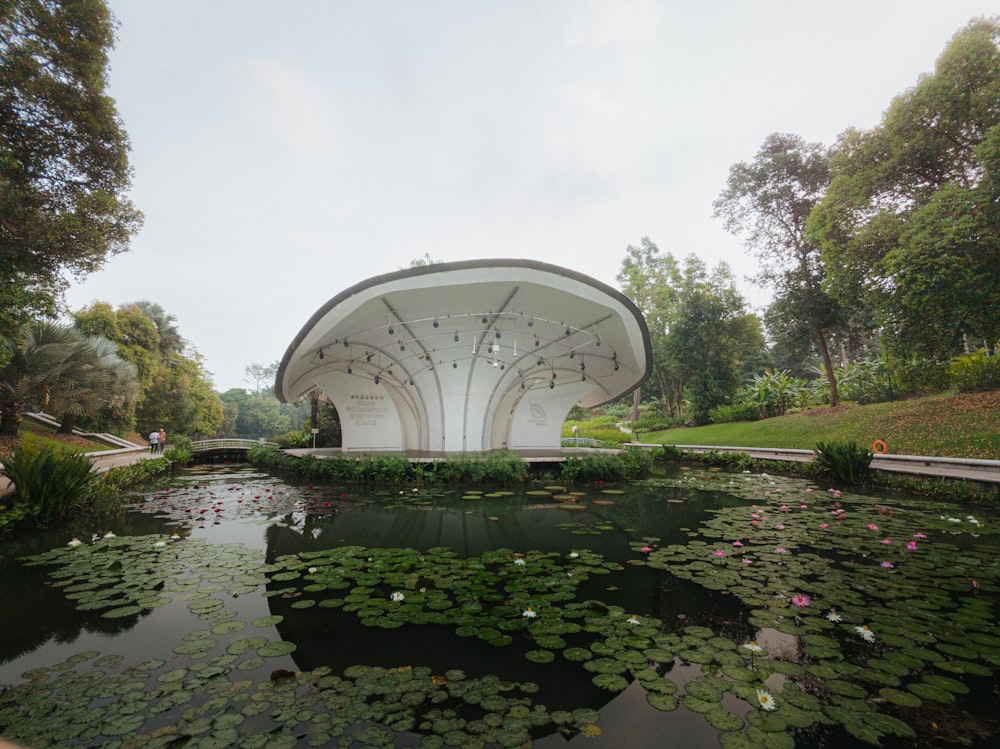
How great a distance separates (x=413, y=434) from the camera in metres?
19.2

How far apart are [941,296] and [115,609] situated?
17.3m

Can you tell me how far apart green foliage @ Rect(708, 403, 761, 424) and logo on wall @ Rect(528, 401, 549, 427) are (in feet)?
38.3

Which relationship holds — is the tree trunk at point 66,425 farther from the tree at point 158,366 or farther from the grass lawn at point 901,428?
the grass lawn at point 901,428

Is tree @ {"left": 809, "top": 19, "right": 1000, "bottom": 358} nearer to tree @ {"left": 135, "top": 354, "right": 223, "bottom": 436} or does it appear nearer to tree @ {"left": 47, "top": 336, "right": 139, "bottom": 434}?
tree @ {"left": 47, "top": 336, "right": 139, "bottom": 434}

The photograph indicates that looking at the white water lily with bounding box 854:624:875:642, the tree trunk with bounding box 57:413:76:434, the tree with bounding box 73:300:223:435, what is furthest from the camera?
the tree with bounding box 73:300:223:435

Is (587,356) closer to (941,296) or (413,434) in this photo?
(413,434)

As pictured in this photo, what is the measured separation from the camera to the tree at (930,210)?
10.7 meters

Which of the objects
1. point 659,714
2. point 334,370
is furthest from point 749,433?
point 659,714

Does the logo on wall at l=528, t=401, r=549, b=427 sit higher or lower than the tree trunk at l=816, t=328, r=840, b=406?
lower

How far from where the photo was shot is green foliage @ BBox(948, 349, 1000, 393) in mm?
14109

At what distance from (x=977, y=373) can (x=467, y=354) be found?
59.0ft

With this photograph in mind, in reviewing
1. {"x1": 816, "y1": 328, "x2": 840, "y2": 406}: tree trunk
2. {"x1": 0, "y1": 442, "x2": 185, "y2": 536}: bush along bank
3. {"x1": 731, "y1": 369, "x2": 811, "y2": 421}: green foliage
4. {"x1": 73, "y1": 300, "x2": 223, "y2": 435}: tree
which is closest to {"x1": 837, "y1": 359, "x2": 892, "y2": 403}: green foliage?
{"x1": 816, "y1": 328, "x2": 840, "y2": 406}: tree trunk

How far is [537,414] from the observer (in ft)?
66.5

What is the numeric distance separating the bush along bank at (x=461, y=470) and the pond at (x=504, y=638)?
16.2 feet
